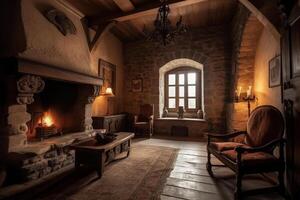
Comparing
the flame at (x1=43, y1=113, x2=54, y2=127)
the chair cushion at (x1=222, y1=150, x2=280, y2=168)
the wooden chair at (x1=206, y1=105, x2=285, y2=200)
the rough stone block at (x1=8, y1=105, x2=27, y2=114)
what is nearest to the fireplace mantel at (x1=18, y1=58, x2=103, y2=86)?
the rough stone block at (x1=8, y1=105, x2=27, y2=114)

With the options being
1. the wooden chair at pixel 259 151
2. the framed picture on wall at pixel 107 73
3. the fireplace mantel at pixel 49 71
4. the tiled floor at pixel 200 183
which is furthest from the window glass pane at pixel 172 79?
the wooden chair at pixel 259 151

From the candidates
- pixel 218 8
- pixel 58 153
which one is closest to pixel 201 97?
pixel 218 8

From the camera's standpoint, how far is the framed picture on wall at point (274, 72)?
241 centimetres

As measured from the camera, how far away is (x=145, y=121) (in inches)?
207

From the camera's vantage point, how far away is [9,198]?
172 centimetres

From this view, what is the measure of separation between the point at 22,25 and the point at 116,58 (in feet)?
10.7

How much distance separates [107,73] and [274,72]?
4.11 meters

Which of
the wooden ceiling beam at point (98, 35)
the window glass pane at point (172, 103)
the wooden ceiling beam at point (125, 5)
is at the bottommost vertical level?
the window glass pane at point (172, 103)

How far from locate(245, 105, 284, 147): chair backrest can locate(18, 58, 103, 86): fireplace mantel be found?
295 centimetres

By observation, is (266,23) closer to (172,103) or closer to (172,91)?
(172,91)

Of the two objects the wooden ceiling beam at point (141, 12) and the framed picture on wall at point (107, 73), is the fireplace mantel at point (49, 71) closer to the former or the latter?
the framed picture on wall at point (107, 73)

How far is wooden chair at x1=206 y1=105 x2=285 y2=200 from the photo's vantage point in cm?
170

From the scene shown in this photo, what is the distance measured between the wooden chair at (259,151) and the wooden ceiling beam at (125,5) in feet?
10.3

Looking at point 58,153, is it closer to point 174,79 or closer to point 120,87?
point 120,87
